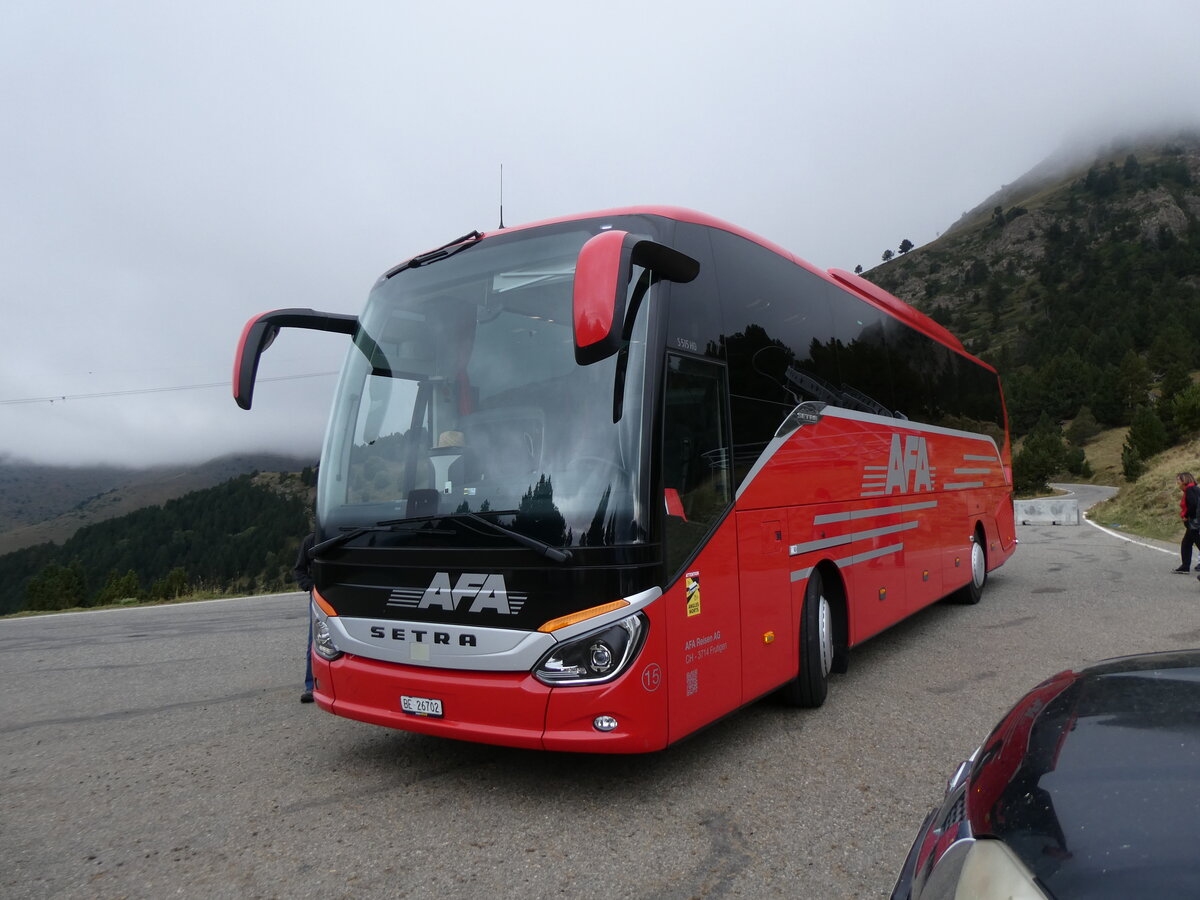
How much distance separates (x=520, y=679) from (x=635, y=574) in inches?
30.6

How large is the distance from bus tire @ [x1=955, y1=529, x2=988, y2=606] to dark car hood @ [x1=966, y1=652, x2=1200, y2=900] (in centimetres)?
872

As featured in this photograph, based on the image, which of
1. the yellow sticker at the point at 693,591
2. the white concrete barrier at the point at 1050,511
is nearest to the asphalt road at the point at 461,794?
the yellow sticker at the point at 693,591

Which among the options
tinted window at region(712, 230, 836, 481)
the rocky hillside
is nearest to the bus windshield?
tinted window at region(712, 230, 836, 481)

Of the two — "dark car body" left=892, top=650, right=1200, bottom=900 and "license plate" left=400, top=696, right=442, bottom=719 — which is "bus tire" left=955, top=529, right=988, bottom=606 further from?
"dark car body" left=892, top=650, right=1200, bottom=900

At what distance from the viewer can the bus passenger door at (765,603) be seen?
501cm

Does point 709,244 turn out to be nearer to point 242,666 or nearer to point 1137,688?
point 1137,688

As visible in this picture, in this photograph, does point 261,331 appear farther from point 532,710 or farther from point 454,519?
point 532,710

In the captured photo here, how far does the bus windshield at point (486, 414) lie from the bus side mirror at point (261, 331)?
0.62m

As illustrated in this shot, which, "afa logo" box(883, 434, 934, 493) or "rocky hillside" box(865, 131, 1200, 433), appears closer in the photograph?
"afa logo" box(883, 434, 934, 493)

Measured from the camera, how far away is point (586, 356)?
142 inches

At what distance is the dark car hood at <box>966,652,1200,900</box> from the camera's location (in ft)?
5.00

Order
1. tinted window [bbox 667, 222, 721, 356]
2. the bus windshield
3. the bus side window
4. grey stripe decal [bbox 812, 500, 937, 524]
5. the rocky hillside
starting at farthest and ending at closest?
1. the rocky hillside
2. grey stripe decal [bbox 812, 500, 937, 524]
3. tinted window [bbox 667, 222, 721, 356]
4. the bus side window
5. the bus windshield

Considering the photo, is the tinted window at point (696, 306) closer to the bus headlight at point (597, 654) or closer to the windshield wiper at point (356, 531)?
the bus headlight at point (597, 654)

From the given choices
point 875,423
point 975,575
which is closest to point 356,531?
point 875,423
